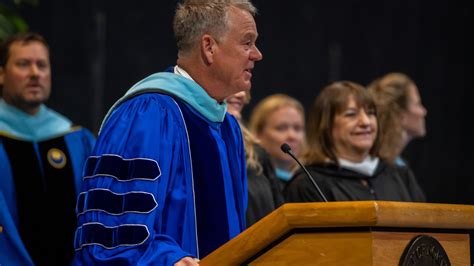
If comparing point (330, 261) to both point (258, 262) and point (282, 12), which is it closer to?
point (258, 262)

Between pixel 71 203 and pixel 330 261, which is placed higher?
pixel 330 261

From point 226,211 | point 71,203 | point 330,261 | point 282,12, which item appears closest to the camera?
point 330,261

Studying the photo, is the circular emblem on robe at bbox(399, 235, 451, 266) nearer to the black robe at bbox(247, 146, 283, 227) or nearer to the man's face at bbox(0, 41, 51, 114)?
the black robe at bbox(247, 146, 283, 227)

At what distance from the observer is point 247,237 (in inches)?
104

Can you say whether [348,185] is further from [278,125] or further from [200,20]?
[200,20]

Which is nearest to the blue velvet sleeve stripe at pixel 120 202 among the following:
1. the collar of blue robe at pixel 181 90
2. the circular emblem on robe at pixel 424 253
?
the collar of blue robe at pixel 181 90

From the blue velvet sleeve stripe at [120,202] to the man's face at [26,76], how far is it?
6.64 ft

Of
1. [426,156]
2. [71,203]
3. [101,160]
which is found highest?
[101,160]

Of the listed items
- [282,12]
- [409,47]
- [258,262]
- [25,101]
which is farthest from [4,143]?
[409,47]

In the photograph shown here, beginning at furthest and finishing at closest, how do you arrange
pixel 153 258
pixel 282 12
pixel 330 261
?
pixel 282 12
pixel 153 258
pixel 330 261

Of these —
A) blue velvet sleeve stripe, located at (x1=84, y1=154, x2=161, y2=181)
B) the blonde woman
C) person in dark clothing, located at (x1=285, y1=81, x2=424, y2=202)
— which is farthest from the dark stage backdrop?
blue velvet sleeve stripe, located at (x1=84, y1=154, x2=161, y2=181)

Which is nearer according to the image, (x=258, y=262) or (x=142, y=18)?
(x=258, y=262)

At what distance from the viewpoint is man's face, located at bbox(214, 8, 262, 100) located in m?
3.23

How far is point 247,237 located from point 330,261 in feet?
0.78
